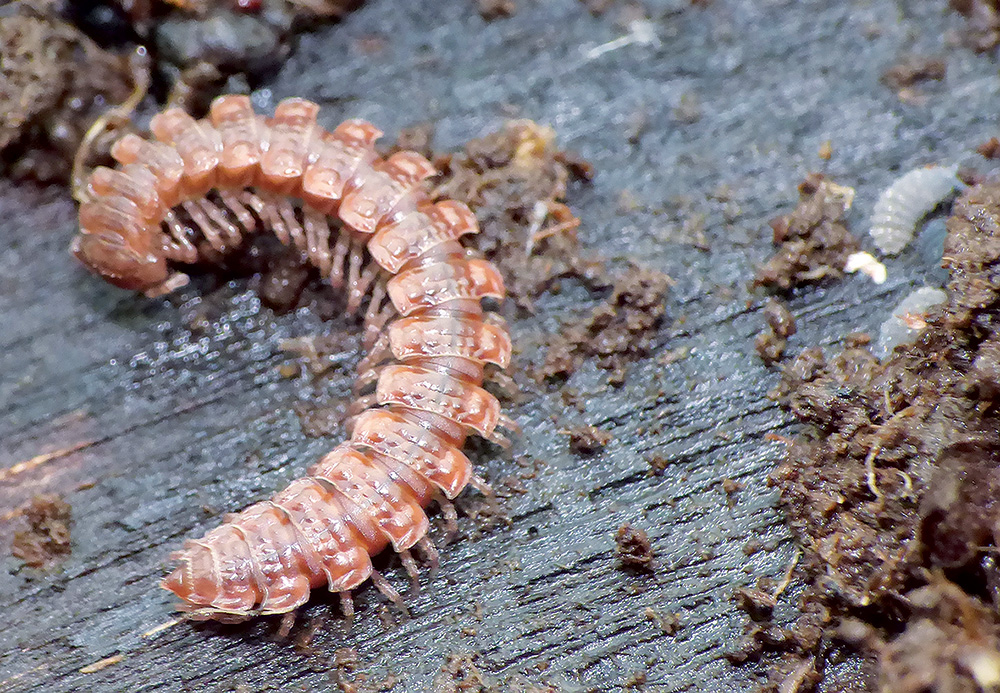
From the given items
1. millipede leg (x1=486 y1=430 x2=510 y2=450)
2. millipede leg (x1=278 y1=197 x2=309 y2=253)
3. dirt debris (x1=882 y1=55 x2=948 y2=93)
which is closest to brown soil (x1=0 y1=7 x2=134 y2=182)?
millipede leg (x1=278 y1=197 x2=309 y2=253)

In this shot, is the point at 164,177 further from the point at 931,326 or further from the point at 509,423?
the point at 931,326

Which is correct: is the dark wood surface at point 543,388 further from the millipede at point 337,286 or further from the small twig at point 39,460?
the millipede at point 337,286

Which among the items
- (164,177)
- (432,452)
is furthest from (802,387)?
(164,177)

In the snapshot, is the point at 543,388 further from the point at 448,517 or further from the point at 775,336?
the point at 775,336

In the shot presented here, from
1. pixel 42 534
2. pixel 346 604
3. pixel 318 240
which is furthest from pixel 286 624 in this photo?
pixel 318 240

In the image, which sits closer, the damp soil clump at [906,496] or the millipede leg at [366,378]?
the damp soil clump at [906,496]

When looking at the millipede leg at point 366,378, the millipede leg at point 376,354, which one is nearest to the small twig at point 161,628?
the millipede leg at point 366,378
